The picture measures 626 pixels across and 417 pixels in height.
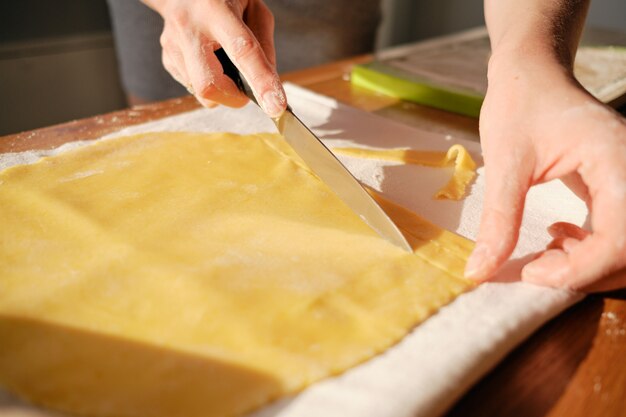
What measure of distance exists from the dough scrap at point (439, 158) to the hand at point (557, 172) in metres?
0.15

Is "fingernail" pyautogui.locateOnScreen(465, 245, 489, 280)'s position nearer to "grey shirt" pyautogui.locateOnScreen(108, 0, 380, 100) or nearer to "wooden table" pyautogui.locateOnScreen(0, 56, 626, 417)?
"wooden table" pyautogui.locateOnScreen(0, 56, 626, 417)

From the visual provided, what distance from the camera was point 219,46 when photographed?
932 millimetres

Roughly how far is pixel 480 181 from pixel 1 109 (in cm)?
210

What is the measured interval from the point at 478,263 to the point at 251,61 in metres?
0.48

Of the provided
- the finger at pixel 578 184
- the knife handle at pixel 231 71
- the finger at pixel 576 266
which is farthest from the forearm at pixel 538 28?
the knife handle at pixel 231 71

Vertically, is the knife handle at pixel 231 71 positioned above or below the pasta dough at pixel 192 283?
above

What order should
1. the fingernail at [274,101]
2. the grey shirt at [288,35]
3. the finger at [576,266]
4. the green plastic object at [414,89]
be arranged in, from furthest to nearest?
the grey shirt at [288,35], the green plastic object at [414,89], the fingernail at [274,101], the finger at [576,266]

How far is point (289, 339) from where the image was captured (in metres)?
0.51

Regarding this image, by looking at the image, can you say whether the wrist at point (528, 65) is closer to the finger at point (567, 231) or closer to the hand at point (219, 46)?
the finger at point (567, 231)

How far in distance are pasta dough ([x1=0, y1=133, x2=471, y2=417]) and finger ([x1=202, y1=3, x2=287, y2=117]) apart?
0.35ft

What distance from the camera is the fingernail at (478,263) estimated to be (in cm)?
59

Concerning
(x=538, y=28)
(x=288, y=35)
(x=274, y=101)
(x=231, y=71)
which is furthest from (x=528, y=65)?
(x=288, y=35)

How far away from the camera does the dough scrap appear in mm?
842

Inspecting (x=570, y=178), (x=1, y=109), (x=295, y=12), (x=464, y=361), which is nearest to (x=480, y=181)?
(x=570, y=178)
